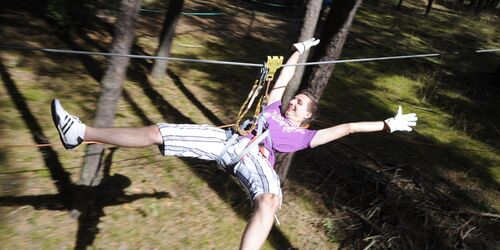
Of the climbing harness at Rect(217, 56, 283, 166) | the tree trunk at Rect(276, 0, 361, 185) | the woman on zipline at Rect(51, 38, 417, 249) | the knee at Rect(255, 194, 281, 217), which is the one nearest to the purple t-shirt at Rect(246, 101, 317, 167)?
the woman on zipline at Rect(51, 38, 417, 249)

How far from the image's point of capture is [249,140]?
140 inches

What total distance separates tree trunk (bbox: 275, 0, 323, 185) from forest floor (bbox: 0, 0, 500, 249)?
45cm

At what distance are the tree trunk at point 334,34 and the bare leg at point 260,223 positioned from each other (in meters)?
2.11

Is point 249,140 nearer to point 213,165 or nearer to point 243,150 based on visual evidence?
point 243,150

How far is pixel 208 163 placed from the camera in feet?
18.8

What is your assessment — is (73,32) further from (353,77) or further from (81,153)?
(353,77)

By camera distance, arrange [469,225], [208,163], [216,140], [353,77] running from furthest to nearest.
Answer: [353,77], [208,163], [469,225], [216,140]

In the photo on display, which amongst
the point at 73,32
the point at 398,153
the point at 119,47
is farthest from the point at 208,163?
the point at 73,32

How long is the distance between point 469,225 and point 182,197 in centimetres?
366

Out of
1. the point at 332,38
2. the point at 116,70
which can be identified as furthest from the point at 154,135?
the point at 332,38

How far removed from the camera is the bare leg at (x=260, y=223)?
122 inches

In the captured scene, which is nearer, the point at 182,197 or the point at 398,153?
the point at 182,197

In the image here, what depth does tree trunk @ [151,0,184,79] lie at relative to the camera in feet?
23.4

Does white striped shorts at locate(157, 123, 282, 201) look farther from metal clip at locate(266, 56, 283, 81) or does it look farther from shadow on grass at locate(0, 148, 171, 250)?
shadow on grass at locate(0, 148, 171, 250)
